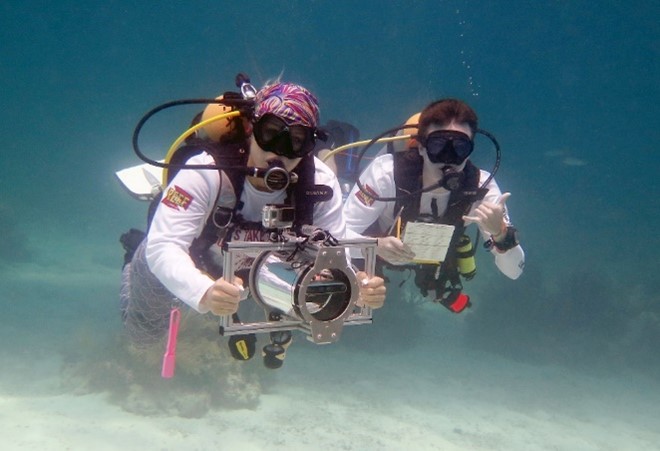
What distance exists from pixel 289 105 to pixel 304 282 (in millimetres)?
1219

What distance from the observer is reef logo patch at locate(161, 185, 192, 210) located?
309 centimetres

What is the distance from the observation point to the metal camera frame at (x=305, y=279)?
7.17ft

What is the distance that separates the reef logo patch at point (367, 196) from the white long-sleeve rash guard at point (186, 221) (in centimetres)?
150

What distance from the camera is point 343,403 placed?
10664mm

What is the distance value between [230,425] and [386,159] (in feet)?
20.1

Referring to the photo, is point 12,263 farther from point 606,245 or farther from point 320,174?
point 606,245

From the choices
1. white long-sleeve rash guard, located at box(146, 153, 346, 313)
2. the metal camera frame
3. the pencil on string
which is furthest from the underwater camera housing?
the pencil on string

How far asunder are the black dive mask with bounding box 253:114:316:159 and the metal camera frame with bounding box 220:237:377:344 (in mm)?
676

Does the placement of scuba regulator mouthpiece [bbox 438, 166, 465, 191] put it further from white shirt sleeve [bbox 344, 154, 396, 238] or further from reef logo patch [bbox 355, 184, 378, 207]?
reef logo patch [bbox 355, 184, 378, 207]

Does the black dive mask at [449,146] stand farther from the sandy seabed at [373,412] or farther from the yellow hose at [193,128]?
the sandy seabed at [373,412]

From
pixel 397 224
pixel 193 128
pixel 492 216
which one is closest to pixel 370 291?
pixel 193 128

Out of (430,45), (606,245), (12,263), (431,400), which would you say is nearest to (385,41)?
(430,45)

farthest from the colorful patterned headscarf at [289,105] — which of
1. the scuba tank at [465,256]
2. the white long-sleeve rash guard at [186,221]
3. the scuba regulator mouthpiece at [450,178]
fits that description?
the scuba tank at [465,256]

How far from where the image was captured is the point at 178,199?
3100 mm
